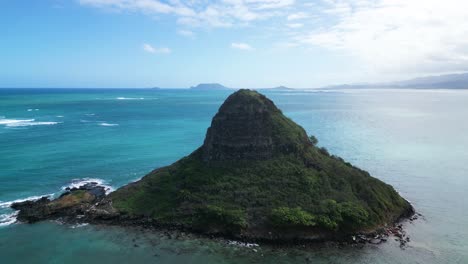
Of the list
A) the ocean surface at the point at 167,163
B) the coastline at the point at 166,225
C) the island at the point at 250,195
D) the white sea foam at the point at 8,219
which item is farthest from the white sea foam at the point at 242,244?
the white sea foam at the point at 8,219

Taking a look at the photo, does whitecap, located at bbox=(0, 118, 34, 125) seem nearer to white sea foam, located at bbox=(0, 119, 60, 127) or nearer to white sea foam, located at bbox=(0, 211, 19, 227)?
white sea foam, located at bbox=(0, 119, 60, 127)

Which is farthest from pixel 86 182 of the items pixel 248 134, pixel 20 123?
pixel 20 123

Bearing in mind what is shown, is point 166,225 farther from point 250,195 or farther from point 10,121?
point 10,121

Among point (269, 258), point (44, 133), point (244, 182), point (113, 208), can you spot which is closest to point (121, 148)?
point (44, 133)

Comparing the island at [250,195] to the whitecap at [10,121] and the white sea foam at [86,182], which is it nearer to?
the white sea foam at [86,182]

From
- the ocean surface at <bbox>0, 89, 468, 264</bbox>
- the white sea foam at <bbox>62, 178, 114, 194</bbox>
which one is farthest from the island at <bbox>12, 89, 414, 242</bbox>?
the ocean surface at <bbox>0, 89, 468, 264</bbox>

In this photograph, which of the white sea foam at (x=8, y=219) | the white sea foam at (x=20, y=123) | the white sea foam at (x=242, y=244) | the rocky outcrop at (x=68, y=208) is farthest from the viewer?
the white sea foam at (x=20, y=123)

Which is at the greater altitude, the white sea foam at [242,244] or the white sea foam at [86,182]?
the white sea foam at [86,182]
